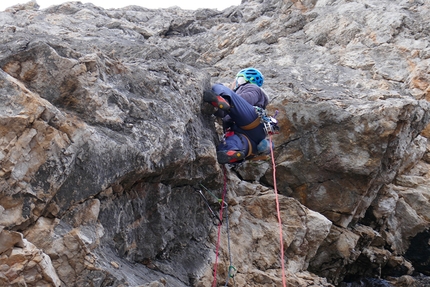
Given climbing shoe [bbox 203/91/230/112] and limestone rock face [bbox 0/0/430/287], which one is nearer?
limestone rock face [bbox 0/0/430/287]

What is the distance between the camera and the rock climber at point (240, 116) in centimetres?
806

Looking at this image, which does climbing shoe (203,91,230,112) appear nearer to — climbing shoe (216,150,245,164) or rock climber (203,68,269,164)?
rock climber (203,68,269,164)

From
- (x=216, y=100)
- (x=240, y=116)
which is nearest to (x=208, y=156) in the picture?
(x=216, y=100)

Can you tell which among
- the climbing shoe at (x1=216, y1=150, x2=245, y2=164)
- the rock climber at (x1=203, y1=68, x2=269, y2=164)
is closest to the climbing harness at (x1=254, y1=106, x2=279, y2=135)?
the rock climber at (x1=203, y1=68, x2=269, y2=164)

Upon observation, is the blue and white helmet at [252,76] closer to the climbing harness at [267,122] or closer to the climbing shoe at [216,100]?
the climbing harness at [267,122]

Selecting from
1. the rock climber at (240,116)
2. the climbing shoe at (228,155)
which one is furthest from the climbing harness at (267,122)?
the climbing shoe at (228,155)

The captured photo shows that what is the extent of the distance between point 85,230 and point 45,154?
975mm

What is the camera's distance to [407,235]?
41.5 ft

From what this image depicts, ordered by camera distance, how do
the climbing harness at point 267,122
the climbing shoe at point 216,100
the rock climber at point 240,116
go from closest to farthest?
1. the climbing shoe at point 216,100
2. the rock climber at point 240,116
3. the climbing harness at point 267,122

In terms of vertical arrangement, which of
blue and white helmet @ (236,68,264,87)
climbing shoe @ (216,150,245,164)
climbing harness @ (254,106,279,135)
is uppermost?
blue and white helmet @ (236,68,264,87)

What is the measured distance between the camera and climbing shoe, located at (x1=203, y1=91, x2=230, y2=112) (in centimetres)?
787

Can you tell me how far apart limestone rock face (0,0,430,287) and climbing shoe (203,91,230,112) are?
0.71ft

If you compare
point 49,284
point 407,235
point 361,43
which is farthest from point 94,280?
point 361,43

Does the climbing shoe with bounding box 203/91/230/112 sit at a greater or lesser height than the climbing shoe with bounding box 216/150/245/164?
greater
